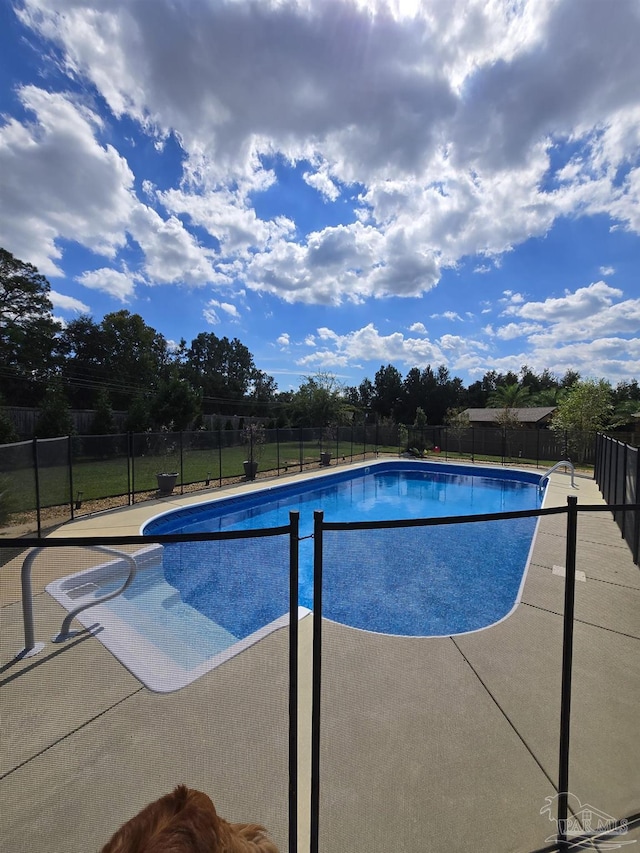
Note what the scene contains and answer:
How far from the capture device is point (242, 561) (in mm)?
1869

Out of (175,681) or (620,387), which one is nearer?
(175,681)

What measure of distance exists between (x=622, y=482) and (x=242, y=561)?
7.98m

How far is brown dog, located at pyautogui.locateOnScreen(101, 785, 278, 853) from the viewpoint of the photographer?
0.82 m

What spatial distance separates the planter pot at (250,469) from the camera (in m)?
13.2

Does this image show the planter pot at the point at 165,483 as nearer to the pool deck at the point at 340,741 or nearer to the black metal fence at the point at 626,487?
the pool deck at the point at 340,741

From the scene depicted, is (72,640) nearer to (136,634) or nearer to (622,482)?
(136,634)

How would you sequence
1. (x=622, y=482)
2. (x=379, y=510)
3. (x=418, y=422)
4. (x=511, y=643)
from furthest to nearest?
(x=418, y=422) < (x=379, y=510) < (x=622, y=482) < (x=511, y=643)

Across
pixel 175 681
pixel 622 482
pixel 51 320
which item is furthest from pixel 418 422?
pixel 51 320

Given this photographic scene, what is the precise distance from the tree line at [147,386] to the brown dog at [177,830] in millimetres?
15487

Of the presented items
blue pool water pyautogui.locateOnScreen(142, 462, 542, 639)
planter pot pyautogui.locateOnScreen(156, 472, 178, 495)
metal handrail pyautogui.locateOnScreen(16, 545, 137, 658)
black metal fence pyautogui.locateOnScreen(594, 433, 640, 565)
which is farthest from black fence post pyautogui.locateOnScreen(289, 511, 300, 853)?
planter pot pyautogui.locateOnScreen(156, 472, 178, 495)

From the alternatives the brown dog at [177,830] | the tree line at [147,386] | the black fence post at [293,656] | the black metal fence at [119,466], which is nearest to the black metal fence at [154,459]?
the black metal fence at [119,466]

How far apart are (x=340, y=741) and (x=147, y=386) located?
3809 centimetres

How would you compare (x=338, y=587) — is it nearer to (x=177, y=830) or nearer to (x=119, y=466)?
(x=177, y=830)

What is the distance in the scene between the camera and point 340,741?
2271mm
